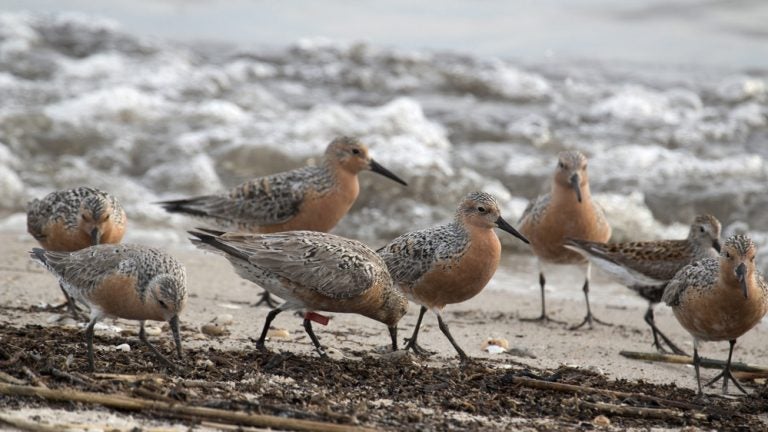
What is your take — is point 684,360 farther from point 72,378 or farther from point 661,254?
point 72,378

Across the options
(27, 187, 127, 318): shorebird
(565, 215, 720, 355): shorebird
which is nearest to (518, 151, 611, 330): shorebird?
(565, 215, 720, 355): shorebird

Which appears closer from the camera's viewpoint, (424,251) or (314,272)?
(314,272)

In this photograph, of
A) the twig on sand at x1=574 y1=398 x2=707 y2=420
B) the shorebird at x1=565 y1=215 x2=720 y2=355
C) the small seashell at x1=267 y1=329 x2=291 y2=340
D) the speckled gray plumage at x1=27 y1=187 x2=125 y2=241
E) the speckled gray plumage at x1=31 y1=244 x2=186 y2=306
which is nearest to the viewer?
the twig on sand at x1=574 y1=398 x2=707 y2=420

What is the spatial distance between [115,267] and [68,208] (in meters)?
2.16

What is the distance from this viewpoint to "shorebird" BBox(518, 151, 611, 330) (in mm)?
9453

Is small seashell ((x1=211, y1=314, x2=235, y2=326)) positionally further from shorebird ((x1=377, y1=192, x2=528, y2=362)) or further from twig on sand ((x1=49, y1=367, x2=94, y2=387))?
twig on sand ((x1=49, y1=367, x2=94, y2=387))

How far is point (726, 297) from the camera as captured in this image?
6.77 meters

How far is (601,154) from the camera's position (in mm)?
15383

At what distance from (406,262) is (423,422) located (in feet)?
7.06

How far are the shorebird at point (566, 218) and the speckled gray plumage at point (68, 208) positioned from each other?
376 centimetres

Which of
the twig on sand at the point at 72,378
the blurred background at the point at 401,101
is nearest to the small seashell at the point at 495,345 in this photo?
the twig on sand at the point at 72,378

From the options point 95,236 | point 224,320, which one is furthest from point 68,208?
point 224,320

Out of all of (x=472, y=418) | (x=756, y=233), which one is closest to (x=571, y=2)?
(x=756, y=233)

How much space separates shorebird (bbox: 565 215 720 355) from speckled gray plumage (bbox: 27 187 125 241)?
13.3ft
